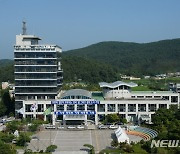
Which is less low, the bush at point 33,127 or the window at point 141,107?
the window at point 141,107

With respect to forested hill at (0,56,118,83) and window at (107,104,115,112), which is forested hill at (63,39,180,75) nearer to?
forested hill at (0,56,118,83)

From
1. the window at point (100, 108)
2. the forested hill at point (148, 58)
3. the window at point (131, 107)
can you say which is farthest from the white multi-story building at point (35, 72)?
the forested hill at point (148, 58)

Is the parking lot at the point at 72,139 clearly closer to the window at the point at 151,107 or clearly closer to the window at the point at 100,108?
the window at the point at 100,108

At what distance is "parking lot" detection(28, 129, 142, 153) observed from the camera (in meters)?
35.0

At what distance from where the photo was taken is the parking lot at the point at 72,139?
3499 centimetres

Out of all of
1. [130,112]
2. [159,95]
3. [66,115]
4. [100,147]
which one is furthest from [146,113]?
[100,147]

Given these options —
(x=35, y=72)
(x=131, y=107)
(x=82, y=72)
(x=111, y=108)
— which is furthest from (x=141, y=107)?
(x=82, y=72)

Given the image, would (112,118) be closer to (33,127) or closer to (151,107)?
(151,107)

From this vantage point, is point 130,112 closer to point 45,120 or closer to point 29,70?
point 45,120

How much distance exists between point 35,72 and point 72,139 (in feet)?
49.4

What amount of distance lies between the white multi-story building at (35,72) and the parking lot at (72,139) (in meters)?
9.14

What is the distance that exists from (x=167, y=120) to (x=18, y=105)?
71.0 ft

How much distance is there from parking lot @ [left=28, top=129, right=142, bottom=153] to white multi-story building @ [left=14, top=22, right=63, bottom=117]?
914cm

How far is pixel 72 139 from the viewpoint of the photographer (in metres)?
38.7
